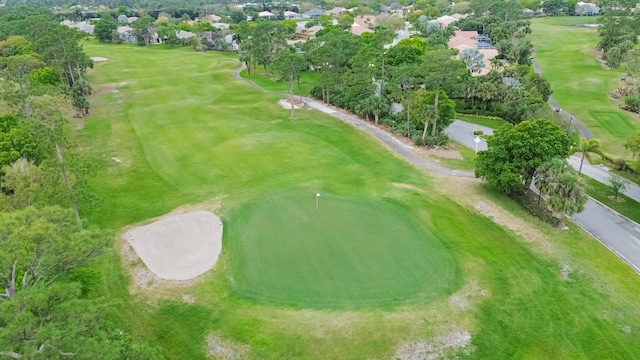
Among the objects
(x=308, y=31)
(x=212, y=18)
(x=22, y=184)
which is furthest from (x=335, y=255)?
(x=212, y=18)

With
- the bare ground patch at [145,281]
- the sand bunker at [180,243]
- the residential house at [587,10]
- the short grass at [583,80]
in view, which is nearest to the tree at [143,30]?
the short grass at [583,80]

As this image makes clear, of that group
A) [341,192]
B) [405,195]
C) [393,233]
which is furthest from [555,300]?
[341,192]

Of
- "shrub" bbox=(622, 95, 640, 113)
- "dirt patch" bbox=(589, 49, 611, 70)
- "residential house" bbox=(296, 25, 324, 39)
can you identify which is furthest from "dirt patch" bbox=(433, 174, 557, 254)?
"residential house" bbox=(296, 25, 324, 39)

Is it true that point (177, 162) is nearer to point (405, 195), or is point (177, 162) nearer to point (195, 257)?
point (195, 257)

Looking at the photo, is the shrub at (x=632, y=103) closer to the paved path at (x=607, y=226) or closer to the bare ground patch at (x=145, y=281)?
the paved path at (x=607, y=226)

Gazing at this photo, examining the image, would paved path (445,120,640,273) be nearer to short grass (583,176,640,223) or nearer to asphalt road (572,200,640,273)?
asphalt road (572,200,640,273)
